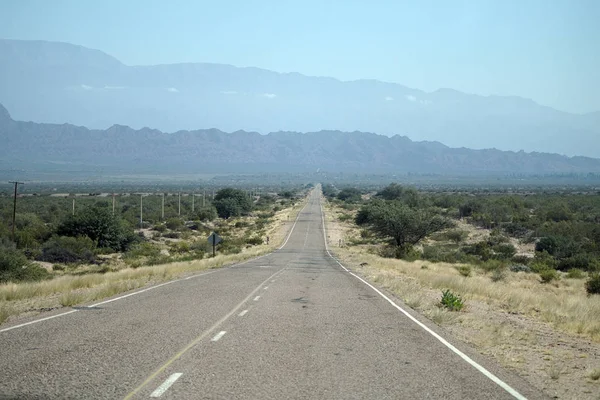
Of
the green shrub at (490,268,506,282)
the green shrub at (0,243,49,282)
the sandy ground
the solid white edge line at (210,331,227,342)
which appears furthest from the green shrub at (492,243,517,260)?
the solid white edge line at (210,331,227,342)

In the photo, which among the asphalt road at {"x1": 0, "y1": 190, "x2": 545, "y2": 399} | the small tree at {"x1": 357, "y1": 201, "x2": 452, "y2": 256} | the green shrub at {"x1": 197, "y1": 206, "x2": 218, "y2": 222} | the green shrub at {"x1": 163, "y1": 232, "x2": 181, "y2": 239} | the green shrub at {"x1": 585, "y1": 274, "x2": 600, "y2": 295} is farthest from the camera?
the green shrub at {"x1": 197, "y1": 206, "x2": 218, "y2": 222}

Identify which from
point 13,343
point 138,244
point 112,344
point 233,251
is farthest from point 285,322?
point 138,244

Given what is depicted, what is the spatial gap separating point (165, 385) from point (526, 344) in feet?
24.8

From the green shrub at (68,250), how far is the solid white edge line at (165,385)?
1473 inches

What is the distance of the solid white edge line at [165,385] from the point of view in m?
7.58

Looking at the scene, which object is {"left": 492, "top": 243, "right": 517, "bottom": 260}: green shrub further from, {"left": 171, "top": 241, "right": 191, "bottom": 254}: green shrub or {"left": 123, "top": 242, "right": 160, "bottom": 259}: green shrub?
{"left": 123, "top": 242, "right": 160, "bottom": 259}: green shrub

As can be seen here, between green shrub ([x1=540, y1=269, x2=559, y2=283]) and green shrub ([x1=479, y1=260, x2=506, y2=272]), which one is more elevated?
green shrub ([x1=540, y1=269, x2=559, y2=283])

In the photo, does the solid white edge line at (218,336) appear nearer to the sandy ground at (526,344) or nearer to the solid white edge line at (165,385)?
the solid white edge line at (165,385)

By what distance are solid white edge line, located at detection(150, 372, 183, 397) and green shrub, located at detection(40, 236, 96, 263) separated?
37.4 meters

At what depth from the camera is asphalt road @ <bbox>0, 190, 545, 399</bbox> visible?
26.1ft

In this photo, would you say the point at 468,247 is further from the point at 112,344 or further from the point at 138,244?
the point at 112,344

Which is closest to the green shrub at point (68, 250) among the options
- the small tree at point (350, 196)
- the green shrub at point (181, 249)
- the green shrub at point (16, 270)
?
the green shrub at point (181, 249)

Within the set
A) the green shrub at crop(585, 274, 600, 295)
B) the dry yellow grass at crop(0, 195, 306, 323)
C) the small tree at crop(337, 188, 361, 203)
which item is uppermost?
the dry yellow grass at crop(0, 195, 306, 323)

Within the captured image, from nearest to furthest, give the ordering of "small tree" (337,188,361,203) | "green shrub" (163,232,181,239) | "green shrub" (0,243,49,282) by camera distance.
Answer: "green shrub" (0,243,49,282) < "green shrub" (163,232,181,239) < "small tree" (337,188,361,203)
